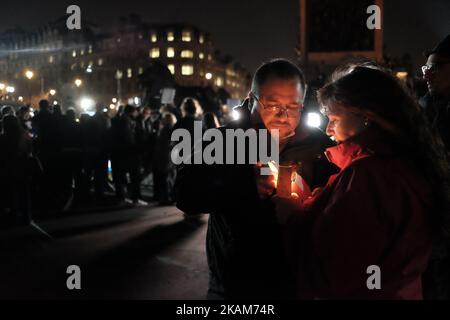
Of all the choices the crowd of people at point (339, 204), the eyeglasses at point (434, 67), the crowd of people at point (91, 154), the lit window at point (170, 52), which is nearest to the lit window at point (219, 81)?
the lit window at point (170, 52)

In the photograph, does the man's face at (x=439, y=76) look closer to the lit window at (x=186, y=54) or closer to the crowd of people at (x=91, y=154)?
the crowd of people at (x=91, y=154)

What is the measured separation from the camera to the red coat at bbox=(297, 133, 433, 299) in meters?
1.90

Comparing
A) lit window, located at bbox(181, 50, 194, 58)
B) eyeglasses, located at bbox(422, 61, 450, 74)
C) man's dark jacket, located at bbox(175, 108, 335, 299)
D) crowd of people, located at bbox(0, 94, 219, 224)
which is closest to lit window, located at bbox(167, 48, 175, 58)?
lit window, located at bbox(181, 50, 194, 58)

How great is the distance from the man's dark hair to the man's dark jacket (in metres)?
0.35

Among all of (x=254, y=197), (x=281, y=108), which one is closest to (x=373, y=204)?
(x=254, y=197)

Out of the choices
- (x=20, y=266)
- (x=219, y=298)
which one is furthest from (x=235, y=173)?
(x=20, y=266)

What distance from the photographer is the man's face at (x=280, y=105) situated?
2.36m

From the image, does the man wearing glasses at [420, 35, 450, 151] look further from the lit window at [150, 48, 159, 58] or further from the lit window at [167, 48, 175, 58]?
the lit window at [167, 48, 175, 58]

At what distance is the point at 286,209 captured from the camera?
208 centimetres

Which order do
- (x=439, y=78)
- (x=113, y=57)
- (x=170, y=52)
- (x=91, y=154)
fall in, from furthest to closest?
(x=170, y=52), (x=113, y=57), (x=91, y=154), (x=439, y=78)

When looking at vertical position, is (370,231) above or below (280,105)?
below

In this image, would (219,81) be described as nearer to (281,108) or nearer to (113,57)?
(113,57)

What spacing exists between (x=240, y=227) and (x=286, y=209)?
229 mm
